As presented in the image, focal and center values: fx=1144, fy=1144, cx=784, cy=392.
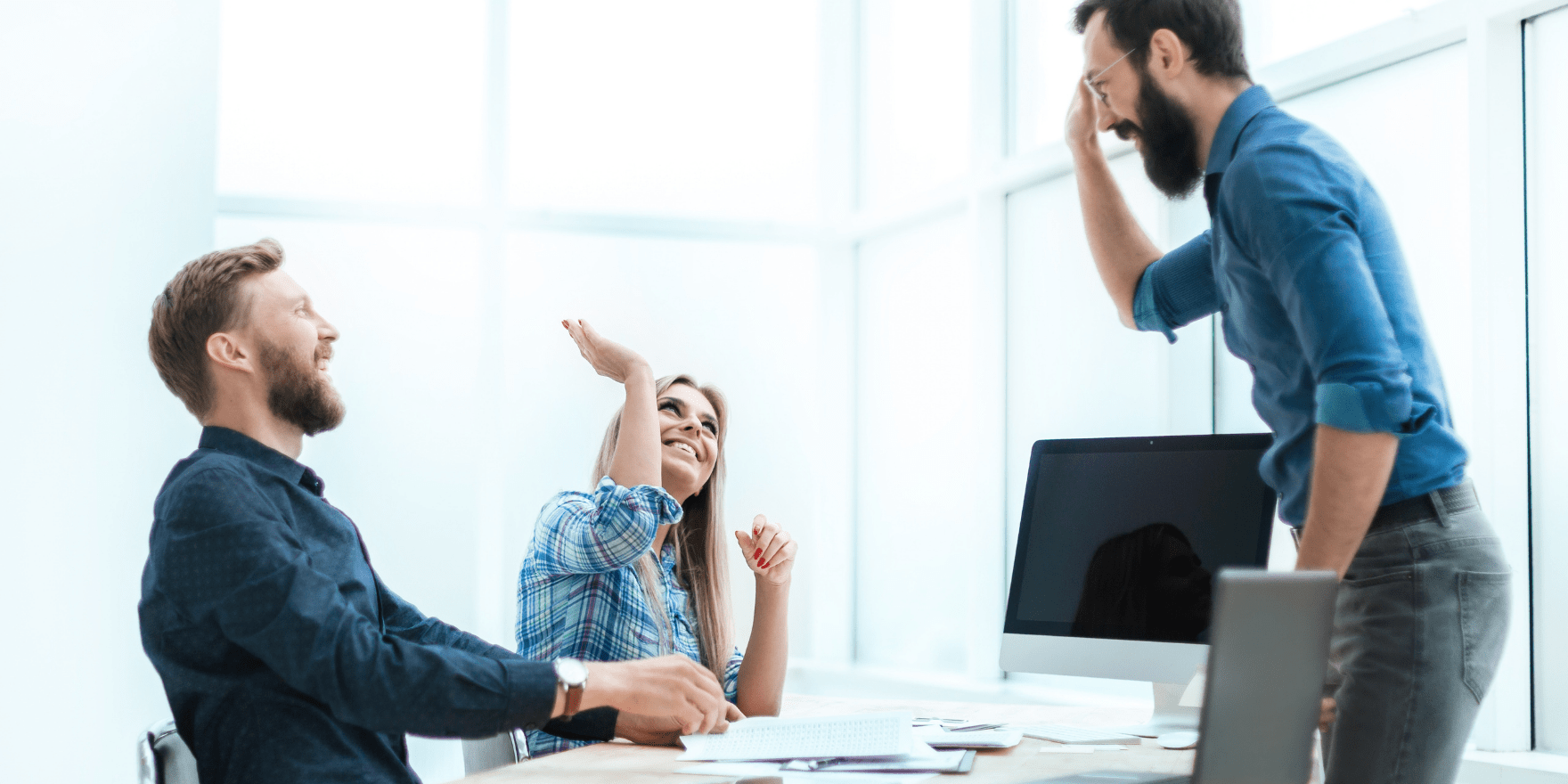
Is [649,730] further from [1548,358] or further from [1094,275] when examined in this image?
[1094,275]

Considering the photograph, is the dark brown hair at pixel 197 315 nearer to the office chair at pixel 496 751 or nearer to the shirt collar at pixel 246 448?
the shirt collar at pixel 246 448

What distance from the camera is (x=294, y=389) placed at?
1.62 metres

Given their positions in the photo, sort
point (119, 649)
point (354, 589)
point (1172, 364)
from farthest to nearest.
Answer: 1. point (119, 649)
2. point (1172, 364)
3. point (354, 589)

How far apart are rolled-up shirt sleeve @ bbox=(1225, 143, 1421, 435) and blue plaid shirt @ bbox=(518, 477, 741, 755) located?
98cm

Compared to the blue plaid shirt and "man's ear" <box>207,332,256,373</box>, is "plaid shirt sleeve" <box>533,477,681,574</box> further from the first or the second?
"man's ear" <box>207,332,256,373</box>

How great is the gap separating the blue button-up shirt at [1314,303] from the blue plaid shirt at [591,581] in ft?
3.01

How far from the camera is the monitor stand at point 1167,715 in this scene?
1.72m

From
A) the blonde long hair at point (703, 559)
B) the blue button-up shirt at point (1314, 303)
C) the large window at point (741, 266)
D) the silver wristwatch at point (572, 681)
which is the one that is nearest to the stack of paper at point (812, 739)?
the silver wristwatch at point (572, 681)

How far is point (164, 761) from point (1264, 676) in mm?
1223

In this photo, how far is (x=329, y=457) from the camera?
3814mm

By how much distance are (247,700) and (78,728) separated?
2.39 meters

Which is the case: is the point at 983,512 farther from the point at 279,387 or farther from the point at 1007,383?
the point at 279,387

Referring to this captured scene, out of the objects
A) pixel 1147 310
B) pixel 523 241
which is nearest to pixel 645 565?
pixel 1147 310

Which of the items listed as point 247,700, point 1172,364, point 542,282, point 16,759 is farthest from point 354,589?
point 542,282
